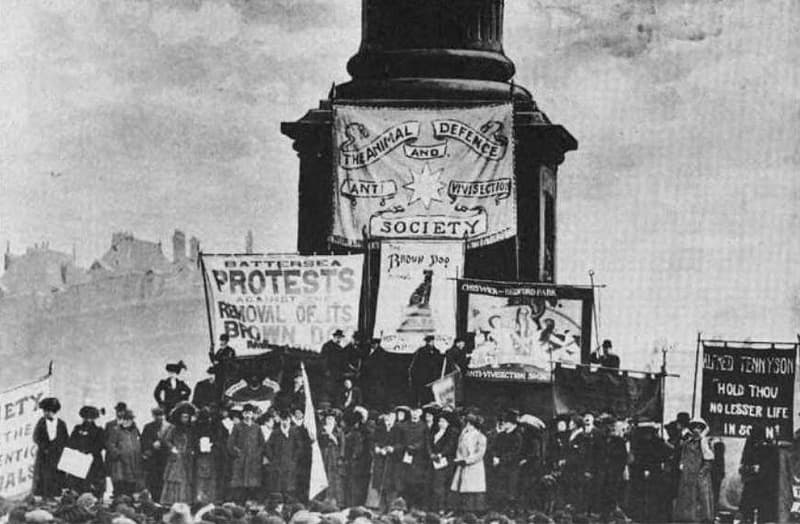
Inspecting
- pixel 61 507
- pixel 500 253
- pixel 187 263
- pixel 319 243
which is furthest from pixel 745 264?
pixel 61 507

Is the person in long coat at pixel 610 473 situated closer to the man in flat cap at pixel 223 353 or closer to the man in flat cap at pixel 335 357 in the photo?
the man in flat cap at pixel 335 357

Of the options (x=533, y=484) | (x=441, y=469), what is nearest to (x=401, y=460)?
(x=441, y=469)

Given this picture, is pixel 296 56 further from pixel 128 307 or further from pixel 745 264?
pixel 745 264

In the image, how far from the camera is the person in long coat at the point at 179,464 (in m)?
12.1

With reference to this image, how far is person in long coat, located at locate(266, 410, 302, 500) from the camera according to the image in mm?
12078

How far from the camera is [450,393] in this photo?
12.4 meters

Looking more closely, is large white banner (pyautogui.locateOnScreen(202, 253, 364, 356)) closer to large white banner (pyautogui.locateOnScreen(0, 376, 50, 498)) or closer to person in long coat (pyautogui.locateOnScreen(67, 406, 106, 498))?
person in long coat (pyautogui.locateOnScreen(67, 406, 106, 498))

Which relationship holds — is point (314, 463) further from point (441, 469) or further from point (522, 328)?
point (522, 328)

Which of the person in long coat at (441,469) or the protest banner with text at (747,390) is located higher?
the protest banner with text at (747,390)

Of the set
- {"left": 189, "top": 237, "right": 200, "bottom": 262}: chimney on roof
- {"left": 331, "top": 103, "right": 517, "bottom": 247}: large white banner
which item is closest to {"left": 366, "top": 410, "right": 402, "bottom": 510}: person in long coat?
{"left": 331, "top": 103, "right": 517, "bottom": 247}: large white banner

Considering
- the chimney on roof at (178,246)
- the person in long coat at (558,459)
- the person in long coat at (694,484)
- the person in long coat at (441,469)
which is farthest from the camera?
the chimney on roof at (178,246)

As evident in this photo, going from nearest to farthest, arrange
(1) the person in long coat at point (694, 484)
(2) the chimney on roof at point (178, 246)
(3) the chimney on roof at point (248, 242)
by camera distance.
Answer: (1) the person in long coat at point (694, 484) → (3) the chimney on roof at point (248, 242) → (2) the chimney on roof at point (178, 246)

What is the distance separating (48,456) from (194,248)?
2.06 meters

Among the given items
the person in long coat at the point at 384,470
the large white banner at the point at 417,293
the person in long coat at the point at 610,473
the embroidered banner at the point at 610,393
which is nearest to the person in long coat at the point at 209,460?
the person in long coat at the point at 384,470
